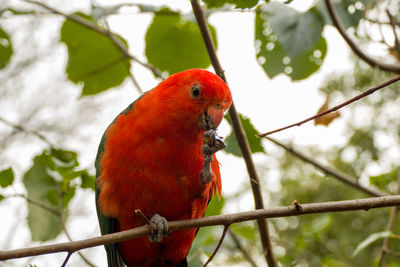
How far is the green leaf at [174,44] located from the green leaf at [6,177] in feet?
3.14

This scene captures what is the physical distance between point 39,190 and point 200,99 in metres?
1.01

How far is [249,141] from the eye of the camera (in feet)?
6.68

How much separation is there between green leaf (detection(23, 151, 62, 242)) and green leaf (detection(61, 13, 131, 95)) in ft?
1.70

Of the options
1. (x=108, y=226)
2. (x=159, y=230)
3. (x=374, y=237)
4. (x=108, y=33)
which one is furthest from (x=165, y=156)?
(x=374, y=237)

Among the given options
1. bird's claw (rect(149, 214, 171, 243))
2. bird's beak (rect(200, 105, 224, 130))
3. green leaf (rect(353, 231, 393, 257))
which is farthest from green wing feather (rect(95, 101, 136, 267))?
green leaf (rect(353, 231, 393, 257))

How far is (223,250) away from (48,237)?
1153 millimetres

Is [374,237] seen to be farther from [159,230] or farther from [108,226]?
[108,226]

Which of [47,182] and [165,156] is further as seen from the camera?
[47,182]

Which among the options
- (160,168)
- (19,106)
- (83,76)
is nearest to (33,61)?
(19,106)

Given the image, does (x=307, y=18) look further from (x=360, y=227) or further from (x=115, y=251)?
(x=360, y=227)

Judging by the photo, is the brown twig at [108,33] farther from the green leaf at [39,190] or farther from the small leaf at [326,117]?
the small leaf at [326,117]

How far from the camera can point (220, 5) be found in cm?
155

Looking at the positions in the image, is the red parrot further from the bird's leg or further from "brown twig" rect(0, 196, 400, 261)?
"brown twig" rect(0, 196, 400, 261)

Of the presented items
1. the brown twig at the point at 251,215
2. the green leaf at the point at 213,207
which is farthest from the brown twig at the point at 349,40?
the green leaf at the point at 213,207
